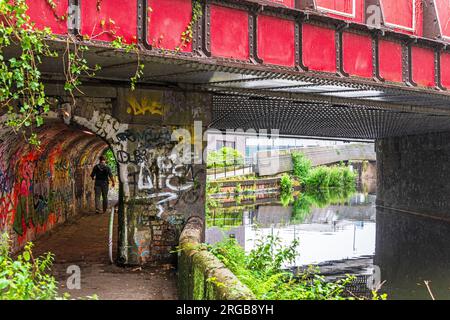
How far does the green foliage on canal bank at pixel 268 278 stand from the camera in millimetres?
5930

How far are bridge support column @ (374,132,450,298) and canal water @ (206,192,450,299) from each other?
1.2 inches

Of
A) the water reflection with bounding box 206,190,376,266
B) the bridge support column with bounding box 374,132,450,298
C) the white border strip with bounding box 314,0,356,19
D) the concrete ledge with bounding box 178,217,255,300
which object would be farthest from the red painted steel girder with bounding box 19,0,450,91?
the bridge support column with bounding box 374,132,450,298

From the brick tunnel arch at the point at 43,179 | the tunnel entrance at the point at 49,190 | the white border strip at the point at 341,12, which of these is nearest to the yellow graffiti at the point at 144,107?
the brick tunnel arch at the point at 43,179

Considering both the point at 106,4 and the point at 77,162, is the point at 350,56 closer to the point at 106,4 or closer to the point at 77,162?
the point at 106,4

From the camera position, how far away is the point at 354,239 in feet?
67.6

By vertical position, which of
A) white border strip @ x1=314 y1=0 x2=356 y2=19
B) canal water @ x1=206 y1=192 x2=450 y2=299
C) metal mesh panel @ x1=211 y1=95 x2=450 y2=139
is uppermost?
white border strip @ x1=314 y1=0 x2=356 y2=19

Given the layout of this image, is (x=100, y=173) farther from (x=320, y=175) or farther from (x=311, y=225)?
(x=320, y=175)

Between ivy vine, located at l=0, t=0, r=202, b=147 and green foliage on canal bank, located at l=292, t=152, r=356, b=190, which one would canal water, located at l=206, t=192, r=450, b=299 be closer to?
ivy vine, located at l=0, t=0, r=202, b=147

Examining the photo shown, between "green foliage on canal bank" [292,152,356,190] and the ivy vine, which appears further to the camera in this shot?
"green foliage on canal bank" [292,152,356,190]

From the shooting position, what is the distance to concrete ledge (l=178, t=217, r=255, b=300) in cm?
532

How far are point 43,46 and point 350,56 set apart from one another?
21.2ft

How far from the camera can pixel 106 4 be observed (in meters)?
7.66
